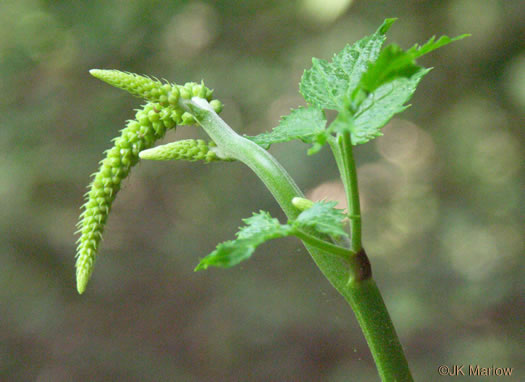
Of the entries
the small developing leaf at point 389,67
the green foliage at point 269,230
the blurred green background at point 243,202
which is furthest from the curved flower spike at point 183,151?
the blurred green background at point 243,202

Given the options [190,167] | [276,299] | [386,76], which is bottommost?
[386,76]

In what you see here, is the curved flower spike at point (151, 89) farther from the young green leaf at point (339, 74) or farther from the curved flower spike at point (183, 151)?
the young green leaf at point (339, 74)

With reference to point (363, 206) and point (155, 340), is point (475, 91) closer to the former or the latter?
point (363, 206)

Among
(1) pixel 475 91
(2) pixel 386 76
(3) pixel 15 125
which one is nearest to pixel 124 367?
(3) pixel 15 125

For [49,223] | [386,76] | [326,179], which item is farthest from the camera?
[49,223]

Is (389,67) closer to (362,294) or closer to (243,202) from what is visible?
(362,294)

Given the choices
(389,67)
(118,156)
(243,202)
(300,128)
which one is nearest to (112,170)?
(118,156)
